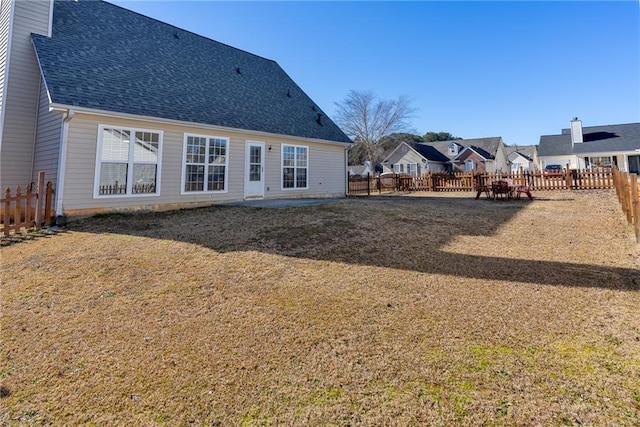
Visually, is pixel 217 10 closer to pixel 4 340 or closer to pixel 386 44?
pixel 386 44

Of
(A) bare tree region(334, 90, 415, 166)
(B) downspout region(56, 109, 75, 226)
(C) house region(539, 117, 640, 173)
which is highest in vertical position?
(A) bare tree region(334, 90, 415, 166)

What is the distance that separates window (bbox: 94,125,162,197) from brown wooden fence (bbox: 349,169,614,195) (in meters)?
14.0

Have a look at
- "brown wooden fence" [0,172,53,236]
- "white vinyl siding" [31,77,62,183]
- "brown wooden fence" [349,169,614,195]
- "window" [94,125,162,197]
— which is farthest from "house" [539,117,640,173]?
"brown wooden fence" [0,172,53,236]

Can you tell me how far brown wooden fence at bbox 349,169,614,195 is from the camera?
17656mm

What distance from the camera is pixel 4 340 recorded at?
9.70 feet

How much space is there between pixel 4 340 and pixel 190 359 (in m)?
1.99

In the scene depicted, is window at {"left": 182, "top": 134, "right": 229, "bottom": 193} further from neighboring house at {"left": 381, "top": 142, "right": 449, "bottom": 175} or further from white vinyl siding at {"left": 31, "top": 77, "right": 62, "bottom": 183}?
neighboring house at {"left": 381, "top": 142, "right": 449, "bottom": 175}

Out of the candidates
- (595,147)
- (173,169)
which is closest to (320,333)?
(173,169)

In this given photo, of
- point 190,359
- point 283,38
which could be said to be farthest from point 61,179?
point 283,38

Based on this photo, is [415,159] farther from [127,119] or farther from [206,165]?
[127,119]

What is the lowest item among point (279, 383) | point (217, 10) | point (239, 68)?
point (279, 383)

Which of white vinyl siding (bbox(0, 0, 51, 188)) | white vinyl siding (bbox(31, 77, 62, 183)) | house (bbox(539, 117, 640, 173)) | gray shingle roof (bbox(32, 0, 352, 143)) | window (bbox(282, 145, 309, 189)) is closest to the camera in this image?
white vinyl siding (bbox(31, 77, 62, 183))

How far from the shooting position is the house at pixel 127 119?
8844 millimetres

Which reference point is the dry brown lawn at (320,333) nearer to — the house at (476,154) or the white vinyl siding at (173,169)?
the white vinyl siding at (173,169)
